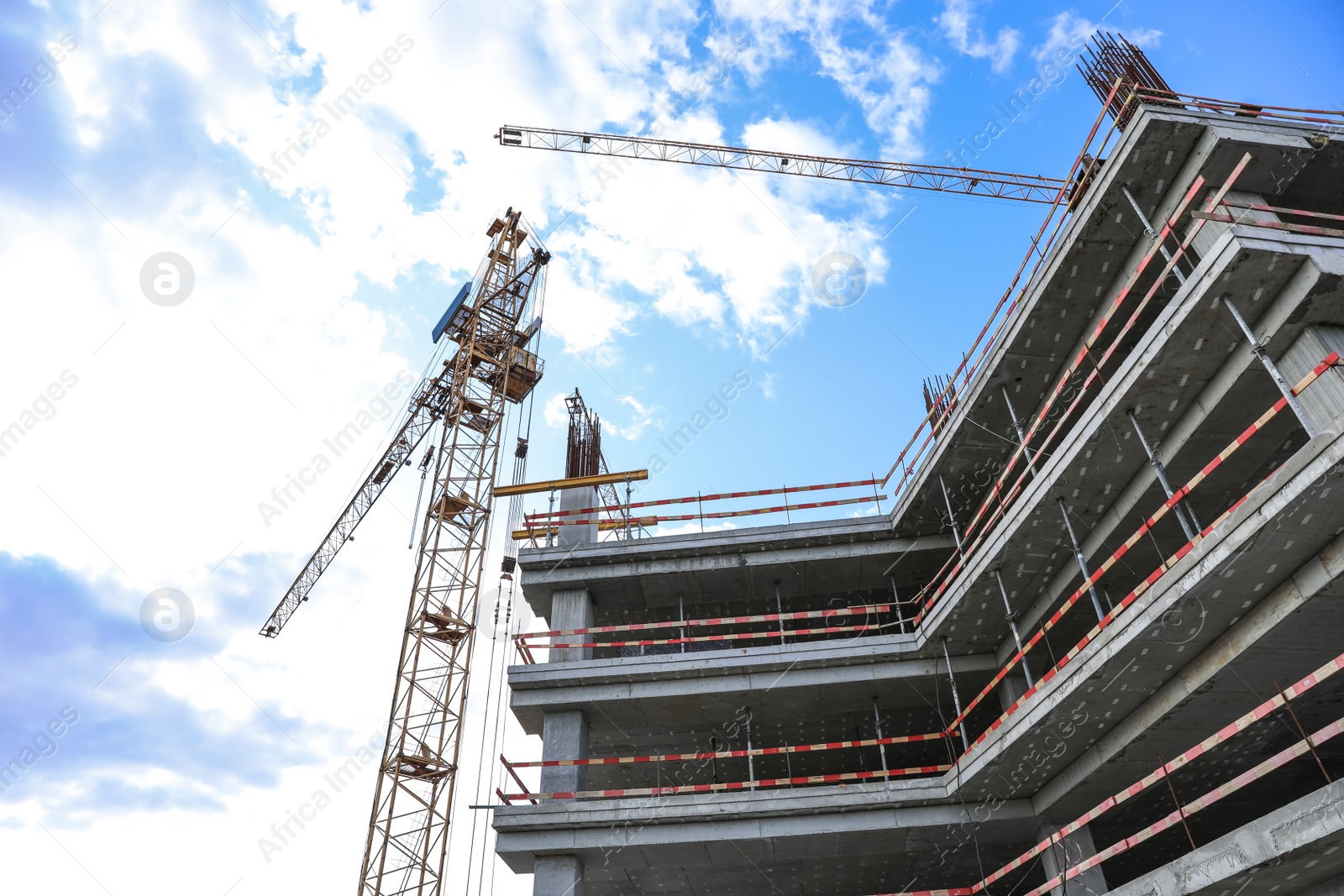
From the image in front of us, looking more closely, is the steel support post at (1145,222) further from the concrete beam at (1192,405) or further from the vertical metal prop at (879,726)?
the vertical metal prop at (879,726)

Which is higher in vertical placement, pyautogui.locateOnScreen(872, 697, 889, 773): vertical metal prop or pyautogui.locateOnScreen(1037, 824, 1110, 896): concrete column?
pyautogui.locateOnScreen(872, 697, 889, 773): vertical metal prop

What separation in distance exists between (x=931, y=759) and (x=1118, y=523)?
33.3 ft

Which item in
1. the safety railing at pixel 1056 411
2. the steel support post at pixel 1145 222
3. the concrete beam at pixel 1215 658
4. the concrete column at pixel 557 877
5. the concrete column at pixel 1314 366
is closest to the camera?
the concrete column at pixel 1314 366

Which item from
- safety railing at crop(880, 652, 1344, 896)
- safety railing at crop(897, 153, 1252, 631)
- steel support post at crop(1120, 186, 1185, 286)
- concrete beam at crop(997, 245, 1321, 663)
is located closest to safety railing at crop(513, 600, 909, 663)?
safety railing at crop(897, 153, 1252, 631)

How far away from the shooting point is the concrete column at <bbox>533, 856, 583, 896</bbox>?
52.1ft

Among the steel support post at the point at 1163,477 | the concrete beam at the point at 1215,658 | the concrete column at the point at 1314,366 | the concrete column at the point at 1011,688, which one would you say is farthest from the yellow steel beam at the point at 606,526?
the concrete column at the point at 1314,366

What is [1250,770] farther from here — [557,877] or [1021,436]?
[557,877]

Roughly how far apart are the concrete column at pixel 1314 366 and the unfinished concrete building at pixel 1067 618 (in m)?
0.04

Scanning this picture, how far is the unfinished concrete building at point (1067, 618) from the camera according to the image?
932cm

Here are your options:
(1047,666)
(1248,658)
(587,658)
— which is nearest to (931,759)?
(1047,666)

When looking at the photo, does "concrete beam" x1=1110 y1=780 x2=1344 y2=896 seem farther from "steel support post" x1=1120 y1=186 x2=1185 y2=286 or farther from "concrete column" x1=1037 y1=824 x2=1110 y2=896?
"steel support post" x1=1120 y1=186 x2=1185 y2=286

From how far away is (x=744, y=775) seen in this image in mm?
21547

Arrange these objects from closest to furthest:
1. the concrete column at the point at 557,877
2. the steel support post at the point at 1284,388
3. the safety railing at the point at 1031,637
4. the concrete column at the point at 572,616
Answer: the steel support post at the point at 1284,388 < the safety railing at the point at 1031,637 < the concrete column at the point at 557,877 < the concrete column at the point at 572,616

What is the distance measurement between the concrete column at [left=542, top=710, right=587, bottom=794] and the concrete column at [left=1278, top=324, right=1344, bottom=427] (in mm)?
13810
